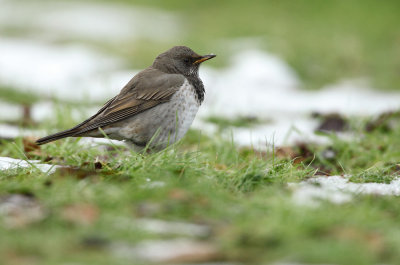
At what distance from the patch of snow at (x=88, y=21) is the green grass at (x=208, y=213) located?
1115 centimetres

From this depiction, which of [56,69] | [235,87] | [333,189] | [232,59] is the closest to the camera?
[333,189]

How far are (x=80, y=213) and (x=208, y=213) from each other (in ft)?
2.35

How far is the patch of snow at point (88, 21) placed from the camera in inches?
651

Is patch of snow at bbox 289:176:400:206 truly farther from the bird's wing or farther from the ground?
the bird's wing

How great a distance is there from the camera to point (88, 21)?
19016 millimetres

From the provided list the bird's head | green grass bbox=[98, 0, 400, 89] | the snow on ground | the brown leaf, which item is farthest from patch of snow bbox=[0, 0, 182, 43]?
the brown leaf

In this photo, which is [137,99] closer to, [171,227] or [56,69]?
[171,227]

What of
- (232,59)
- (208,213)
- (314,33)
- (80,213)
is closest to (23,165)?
(80,213)

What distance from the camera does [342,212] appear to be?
3.56 meters

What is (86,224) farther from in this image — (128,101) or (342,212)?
(128,101)

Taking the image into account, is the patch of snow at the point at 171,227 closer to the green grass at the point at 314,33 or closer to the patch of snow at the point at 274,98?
the patch of snow at the point at 274,98

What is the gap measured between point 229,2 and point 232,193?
50.7 feet

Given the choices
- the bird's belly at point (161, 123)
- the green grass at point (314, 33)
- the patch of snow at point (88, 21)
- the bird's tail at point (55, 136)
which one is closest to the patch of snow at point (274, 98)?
the green grass at point (314, 33)

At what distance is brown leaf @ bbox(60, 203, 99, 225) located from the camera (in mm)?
3267
